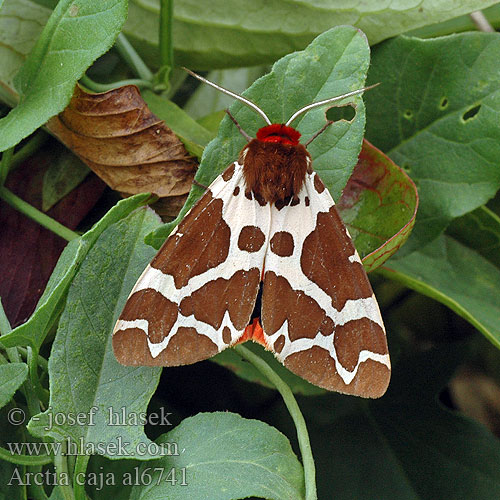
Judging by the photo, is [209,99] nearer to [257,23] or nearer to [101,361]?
[257,23]

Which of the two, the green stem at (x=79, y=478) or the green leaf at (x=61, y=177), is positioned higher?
the green leaf at (x=61, y=177)

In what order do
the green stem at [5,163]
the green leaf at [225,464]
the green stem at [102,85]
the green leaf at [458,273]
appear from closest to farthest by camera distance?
the green leaf at [225,464] < the green stem at [5,163] < the green stem at [102,85] < the green leaf at [458,273]

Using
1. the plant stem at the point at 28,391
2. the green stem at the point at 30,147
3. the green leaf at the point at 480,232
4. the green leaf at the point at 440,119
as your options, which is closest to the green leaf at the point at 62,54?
the green stem at the point at 30,147

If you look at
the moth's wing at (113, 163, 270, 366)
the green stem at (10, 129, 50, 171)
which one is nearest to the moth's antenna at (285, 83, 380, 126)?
the moth's wing at (113, 163, 270, 366)

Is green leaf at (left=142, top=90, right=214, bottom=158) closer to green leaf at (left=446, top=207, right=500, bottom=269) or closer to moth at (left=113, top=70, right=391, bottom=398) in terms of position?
moth at (left=113, top=70, right=391, bottom=398)

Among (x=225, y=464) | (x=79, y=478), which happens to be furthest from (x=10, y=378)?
(x=225, y=464)

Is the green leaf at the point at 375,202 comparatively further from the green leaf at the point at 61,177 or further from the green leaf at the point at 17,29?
the green leaf at the point at 17,29
